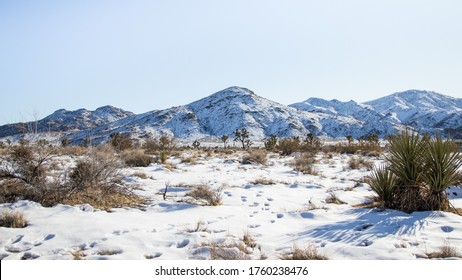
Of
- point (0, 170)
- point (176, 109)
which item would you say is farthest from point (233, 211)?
point (176, 109)

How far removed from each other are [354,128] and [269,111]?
41.5m

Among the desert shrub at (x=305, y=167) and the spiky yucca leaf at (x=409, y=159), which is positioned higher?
the spiky yucca leaf at (x=409, y=159)

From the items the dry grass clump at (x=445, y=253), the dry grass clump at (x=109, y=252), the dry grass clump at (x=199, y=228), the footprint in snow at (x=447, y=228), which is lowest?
the footprint in snow at (x=447, y=228)

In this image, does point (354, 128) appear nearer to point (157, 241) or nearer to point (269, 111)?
point (269, 111)

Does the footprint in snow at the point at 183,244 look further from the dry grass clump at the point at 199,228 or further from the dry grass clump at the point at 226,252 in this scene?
the dry grass clump at the point at 199,228

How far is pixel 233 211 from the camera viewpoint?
618 cm

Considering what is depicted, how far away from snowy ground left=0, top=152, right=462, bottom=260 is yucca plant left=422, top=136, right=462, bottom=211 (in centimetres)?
42

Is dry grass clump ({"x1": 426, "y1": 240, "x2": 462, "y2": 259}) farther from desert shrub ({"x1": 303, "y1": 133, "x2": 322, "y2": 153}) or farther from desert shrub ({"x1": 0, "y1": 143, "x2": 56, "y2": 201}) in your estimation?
desert shrub ({"x1": 303, "y1": 133, "x2": 322, "y2": 153})

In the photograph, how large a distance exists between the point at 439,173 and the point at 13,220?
22.9 feet

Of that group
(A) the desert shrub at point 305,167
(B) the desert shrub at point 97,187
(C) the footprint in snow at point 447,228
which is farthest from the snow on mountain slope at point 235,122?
(C) the footprint in snow at point 447,228

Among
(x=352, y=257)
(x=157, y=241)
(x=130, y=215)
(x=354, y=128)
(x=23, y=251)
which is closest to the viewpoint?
(x=352, y=257)

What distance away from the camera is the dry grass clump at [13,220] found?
4801 millimetres

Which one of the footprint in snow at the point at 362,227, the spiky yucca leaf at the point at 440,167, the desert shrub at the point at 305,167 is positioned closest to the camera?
the footprint in snow at the point at 362,227

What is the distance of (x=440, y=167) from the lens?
5641 mm
